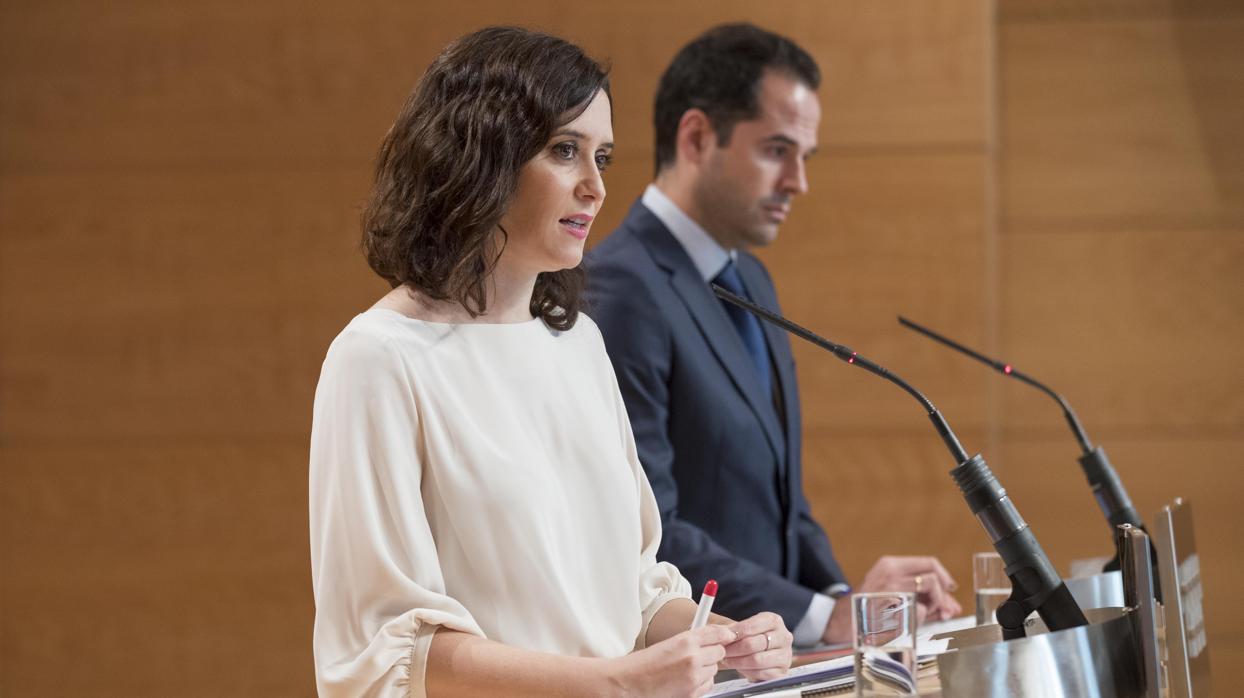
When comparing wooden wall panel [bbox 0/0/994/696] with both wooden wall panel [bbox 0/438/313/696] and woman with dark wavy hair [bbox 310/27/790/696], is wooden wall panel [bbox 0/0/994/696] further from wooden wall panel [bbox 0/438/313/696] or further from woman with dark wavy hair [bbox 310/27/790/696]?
woman with dark wavy hair [bbox 310/27/790/696]

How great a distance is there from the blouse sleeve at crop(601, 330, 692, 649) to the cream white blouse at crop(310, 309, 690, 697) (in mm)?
54

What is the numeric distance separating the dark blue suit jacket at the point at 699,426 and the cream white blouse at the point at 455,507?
0.70 meters

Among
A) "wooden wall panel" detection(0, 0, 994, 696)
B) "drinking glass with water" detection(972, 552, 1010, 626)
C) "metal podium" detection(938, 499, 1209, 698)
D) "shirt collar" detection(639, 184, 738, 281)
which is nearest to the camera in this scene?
"metal podium" detection(938, 499, 1209, 698)

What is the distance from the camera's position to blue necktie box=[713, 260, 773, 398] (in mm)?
2557

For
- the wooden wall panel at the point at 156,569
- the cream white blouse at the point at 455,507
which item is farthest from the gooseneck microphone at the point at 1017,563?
the wooden wall panel at the point at 156,569

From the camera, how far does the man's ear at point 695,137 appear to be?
2621mm

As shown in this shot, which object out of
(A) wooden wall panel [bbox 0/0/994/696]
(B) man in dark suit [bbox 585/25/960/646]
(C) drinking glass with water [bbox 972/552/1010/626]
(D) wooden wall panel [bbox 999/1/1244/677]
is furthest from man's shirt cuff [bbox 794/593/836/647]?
(D) wooden wall panel [bbox 999/1/1244/677]

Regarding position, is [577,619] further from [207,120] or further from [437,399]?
[207,120]

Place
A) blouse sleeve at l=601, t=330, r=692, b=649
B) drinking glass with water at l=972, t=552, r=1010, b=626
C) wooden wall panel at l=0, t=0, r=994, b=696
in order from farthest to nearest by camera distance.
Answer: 1. wooden wall panel at l=0, t=0, r=994, b=696
2. drinking glass with water at l=972, t=552, r=1010, b=626
3. blouse sleeve at l=601, t=330, r=692, b=649

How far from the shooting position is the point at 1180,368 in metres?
3.86

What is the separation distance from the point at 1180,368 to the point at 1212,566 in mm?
547

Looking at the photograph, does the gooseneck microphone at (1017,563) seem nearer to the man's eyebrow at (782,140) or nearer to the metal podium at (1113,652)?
the metal podium at (1113,652)

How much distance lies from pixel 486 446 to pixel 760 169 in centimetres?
130

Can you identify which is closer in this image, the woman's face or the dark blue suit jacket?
the woman's face
